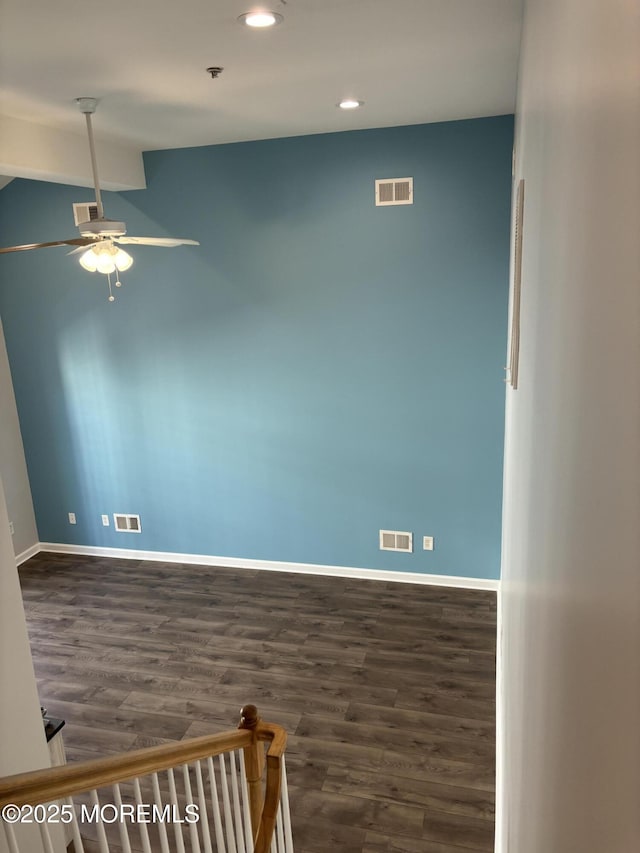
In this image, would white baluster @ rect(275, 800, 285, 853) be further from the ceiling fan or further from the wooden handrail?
the ceiling fan

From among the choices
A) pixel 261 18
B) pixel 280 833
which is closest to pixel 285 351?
pixel 261 18

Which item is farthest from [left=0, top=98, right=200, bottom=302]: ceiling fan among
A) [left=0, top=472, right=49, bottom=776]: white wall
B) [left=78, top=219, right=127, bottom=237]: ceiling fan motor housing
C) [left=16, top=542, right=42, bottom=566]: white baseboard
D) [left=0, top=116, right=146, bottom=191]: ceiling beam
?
[left=16, top=542, right=42, bottom=566]: white baseboard

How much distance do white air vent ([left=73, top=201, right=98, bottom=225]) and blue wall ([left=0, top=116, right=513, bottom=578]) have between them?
8 centimetres

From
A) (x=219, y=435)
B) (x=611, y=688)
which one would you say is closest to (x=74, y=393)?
(x=219, y=435)

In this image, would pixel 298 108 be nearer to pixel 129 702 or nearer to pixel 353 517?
pixel 353 517

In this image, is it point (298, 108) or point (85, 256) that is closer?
point (85, 256)

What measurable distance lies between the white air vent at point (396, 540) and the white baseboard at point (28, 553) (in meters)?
3.31

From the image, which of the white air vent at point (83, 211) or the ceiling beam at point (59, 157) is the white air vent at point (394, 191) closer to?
the ceiling beam at point (59, 157)

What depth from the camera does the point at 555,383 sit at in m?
0.87

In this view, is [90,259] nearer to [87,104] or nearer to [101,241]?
[101,241]

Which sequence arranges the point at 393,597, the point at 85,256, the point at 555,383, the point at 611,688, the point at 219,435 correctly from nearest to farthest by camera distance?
the point at 611,688 → the point at 555,383 → the point at 85,256 → the point at 393,597 → the point at 219,435

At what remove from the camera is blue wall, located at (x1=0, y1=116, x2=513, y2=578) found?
4.63 m

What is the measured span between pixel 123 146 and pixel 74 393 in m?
2.14

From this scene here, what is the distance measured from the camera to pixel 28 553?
6.13 meters
